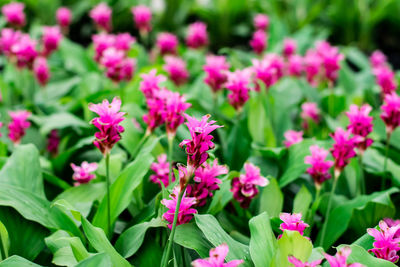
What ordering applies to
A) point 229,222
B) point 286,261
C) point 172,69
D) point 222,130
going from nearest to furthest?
point 286,261 < point 229,222 < point 222,130 < point 172,69

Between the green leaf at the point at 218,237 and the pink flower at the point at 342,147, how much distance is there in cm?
62

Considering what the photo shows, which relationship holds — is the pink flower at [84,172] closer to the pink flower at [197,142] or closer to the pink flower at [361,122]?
the pink flower at [197,142]

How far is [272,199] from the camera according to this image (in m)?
2.12

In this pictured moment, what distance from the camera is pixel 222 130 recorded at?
9.11ft

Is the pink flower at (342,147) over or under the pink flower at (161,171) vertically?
over

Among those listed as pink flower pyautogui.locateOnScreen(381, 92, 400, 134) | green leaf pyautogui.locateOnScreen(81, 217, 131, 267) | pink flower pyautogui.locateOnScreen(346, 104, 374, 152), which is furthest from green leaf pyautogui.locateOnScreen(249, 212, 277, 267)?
pink flower pyautogui.locateOnScreen(381, 92, 400, 134)

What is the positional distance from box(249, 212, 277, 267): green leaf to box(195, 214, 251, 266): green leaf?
0.06 meters

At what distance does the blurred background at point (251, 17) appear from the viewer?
6.36 metres

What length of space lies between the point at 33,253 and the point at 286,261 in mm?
1040

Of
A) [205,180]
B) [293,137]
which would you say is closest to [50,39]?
[293,137]

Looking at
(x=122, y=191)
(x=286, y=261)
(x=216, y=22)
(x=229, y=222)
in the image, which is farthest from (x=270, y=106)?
(x=216, y=22)

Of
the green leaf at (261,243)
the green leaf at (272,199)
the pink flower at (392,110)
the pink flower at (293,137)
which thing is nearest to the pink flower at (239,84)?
the pink flower at (293,137)

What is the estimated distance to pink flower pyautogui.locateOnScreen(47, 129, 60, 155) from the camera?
9.57 ft

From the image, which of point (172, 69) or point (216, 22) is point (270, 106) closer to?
point (172, 69)
